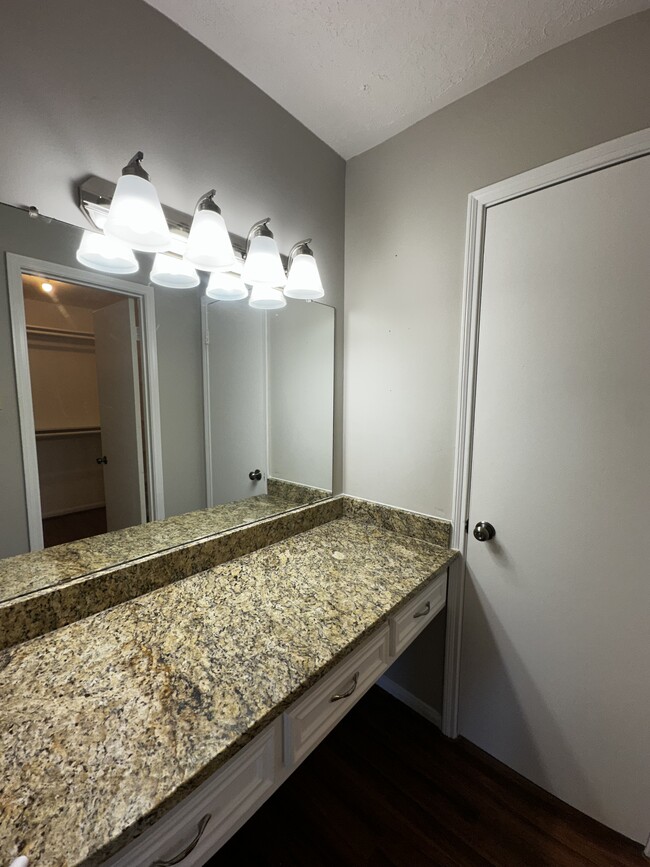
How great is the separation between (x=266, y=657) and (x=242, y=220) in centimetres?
129

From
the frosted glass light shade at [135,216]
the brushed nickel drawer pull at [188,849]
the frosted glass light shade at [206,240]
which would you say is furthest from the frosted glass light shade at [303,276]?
the brushed nickel drawer pull at [188,849]

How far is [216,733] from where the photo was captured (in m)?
0.60

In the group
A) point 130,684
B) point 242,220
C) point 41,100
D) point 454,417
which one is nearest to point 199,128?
point 242,220

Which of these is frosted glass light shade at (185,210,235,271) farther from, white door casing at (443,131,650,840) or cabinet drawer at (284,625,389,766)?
cabinet drawer at (284,625,389,766)

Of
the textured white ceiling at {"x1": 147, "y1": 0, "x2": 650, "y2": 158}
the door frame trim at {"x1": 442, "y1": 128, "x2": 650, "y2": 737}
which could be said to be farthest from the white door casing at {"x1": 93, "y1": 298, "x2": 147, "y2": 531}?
the door frame trim at {"x1": 442, "y1": 128, "x2": 650, "y2": 737}

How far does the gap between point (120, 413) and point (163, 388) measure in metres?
0.14

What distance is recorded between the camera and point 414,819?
112 cm

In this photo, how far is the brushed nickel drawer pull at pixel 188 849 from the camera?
21.3 inches

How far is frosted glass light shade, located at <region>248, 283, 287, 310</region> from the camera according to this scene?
50.8 inches

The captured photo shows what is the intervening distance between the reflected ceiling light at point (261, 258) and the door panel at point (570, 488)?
0.72 meters

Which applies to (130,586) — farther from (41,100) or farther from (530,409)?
(530,409)

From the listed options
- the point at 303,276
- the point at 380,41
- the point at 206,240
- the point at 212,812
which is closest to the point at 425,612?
the point at 212,812

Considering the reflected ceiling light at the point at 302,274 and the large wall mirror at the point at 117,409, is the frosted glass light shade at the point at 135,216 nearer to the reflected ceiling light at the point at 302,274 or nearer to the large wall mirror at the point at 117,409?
the large wall mirror at the point at 117,409

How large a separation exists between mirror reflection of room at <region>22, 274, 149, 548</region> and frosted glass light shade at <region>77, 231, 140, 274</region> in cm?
6
